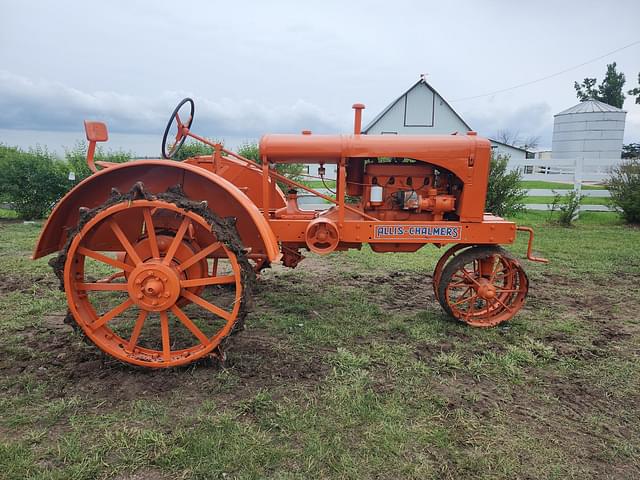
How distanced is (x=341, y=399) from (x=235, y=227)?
123 centimetres

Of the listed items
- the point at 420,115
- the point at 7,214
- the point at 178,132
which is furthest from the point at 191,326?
the point at 420,115

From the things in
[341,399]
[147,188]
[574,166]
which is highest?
[574,166]

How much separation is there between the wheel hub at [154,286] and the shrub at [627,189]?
10195 millimetres

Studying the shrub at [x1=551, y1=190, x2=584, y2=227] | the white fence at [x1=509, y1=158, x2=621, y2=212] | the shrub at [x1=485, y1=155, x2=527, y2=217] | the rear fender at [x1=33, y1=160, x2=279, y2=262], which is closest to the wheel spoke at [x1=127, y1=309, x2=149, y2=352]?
the rear fender at [x1=33, y1=160, x2=279, y2=262]

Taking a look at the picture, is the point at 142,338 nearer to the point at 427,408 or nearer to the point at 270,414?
the point at 270,414

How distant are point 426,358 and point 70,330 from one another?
8.88ft

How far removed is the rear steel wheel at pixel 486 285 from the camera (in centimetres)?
358

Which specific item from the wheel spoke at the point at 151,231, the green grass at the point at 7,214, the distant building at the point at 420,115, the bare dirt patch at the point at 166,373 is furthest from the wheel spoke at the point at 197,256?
the distant building at the point at 420,115

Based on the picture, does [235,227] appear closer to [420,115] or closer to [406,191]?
[406,191]

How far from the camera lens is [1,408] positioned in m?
2.37

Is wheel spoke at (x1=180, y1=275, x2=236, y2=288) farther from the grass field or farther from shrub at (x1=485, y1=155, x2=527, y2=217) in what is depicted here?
shrub at (x1=485, y1=155, x2=527, y2=217)

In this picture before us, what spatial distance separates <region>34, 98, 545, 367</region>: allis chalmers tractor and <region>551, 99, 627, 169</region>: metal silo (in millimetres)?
23397

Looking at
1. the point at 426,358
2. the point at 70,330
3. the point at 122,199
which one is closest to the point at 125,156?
the point at 70,330

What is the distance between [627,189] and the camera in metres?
9.58
